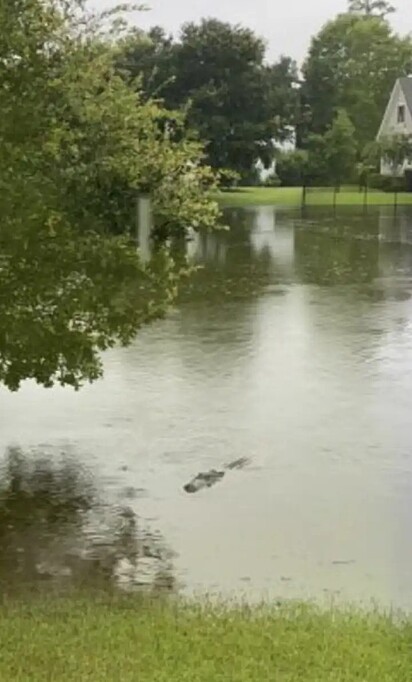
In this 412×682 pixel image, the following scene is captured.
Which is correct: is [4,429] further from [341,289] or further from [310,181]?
[310,181]

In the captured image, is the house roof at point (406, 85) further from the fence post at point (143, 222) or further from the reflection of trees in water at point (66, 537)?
the reflection of trees in water at point (66, 537)

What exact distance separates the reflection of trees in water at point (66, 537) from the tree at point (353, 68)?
2.38 meters

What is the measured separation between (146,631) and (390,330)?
18.8 feet

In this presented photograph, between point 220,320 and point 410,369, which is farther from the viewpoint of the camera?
point 220,320

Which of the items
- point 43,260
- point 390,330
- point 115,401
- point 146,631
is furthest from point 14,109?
point 390,330

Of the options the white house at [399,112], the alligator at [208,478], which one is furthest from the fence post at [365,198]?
the alligator at [208,478]

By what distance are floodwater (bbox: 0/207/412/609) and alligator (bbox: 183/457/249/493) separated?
0.04m

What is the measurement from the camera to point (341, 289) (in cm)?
1052

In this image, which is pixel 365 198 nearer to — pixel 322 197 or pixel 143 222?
pixel 322 197

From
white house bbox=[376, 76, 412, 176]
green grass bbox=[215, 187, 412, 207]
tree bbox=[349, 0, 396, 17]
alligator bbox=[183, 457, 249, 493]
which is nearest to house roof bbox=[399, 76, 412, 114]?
white house bbox=[376, 76, 412, 176]

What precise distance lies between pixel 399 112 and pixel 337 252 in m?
1.72

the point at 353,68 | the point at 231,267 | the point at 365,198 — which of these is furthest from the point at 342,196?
the point at 353,68

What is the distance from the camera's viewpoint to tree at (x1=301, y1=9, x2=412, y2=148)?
19.9 ft

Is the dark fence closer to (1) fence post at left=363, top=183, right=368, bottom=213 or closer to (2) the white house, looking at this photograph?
(1) fence post at left=363, top=183, right=368, bottom=213
